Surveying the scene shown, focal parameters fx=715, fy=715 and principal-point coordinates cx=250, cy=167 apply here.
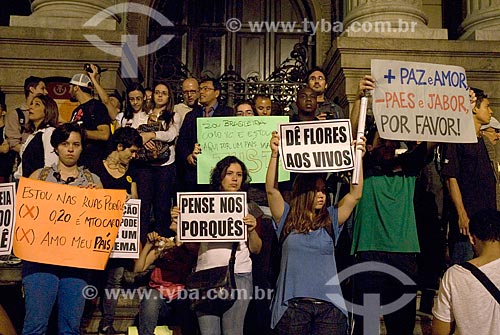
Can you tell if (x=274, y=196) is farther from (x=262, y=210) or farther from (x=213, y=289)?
(x=262, y=210)

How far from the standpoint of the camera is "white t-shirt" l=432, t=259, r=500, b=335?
436 centimetres

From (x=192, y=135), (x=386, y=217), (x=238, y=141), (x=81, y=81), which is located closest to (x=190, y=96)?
(x=192, y=135)

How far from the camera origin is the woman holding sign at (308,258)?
5.00m

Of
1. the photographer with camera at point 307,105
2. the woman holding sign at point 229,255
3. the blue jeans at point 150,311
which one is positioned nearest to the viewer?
the woman holding sign at point 229,255

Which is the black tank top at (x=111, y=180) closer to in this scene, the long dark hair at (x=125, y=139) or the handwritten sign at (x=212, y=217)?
the long dark hair at (x=125, y=139)

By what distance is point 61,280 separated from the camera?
5473 millimetres

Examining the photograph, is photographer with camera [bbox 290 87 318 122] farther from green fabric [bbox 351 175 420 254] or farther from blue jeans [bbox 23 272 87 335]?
blue jeans [bbox 23 272 87 335]

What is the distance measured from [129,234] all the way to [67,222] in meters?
0.60

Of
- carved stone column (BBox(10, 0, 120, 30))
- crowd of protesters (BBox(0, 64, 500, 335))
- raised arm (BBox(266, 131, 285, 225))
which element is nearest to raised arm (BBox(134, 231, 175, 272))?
crowd of protesters (BBox(0, 64, 500, 335))

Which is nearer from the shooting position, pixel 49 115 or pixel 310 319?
pixel 310 319

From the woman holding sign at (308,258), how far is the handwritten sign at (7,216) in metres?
2.05

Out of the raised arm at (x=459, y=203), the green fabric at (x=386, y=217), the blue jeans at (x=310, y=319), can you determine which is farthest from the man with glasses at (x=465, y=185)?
the blue jeans at (x=310, y=319)

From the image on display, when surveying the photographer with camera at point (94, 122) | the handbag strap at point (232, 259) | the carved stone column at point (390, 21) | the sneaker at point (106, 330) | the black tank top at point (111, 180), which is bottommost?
the sneaker at point (106, 330)

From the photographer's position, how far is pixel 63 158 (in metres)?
5.68
